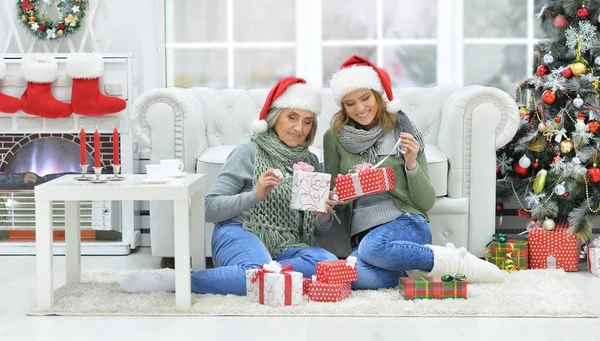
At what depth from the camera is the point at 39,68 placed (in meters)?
4.08

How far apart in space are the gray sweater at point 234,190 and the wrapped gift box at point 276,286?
0.32m

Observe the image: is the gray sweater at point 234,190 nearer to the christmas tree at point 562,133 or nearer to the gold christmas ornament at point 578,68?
the christmas tree at point 562,133

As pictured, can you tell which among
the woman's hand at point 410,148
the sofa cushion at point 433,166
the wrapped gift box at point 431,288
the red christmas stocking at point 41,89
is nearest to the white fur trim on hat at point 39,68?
the red christmas stocking at point 41,89

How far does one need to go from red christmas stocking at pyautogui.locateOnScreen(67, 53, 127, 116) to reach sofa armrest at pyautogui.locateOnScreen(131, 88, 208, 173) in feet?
1.19

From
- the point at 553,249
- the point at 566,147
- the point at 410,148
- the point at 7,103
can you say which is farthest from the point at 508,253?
the point at 7,103

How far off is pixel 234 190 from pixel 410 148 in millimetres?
679

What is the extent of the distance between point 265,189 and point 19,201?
182 cm

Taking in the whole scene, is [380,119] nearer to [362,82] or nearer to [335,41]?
[362,82]

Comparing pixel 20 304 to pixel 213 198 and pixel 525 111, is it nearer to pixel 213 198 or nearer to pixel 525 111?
pixel 213 198

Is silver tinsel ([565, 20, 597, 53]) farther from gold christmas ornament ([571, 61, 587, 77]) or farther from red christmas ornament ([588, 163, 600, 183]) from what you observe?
red christmas ornament ([588, 163, 600, 183])

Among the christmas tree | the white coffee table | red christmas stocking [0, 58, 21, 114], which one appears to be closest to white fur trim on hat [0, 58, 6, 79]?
red christmas stocking [0, 58, 21, 114]

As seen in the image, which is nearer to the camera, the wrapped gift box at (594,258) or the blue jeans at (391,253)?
the blue jeans at (391,253)

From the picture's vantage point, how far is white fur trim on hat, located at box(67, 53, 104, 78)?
408 cm
